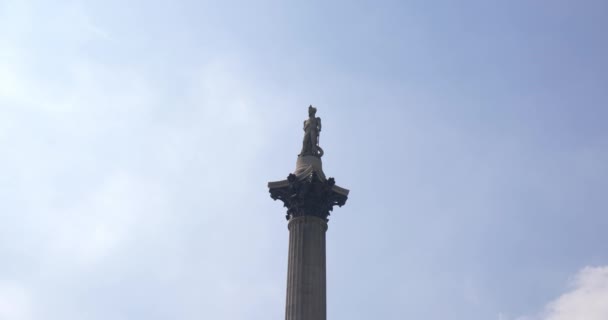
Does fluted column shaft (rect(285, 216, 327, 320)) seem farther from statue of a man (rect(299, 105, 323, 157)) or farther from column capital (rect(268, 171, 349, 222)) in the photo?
statue of a man (rect(299, 105, 323, 157))

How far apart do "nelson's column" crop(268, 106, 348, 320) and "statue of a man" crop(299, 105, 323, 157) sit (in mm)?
47

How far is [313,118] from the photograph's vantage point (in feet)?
132

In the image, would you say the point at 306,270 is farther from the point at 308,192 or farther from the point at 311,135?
the point at 311,135

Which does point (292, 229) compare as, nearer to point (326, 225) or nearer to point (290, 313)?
point (326, 225)

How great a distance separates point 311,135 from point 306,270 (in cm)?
811

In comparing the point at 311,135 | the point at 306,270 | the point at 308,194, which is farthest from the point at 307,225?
the point at 311,135

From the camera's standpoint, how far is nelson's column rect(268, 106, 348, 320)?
33156 millimetres

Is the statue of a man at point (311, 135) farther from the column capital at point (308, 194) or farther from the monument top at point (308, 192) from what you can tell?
the column capital at point (308, 194)

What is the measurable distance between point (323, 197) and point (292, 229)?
2019 mm

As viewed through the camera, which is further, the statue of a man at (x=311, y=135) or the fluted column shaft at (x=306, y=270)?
the statue of a man at (x=311, y=135)

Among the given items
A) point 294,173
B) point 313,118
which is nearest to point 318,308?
point 294,173

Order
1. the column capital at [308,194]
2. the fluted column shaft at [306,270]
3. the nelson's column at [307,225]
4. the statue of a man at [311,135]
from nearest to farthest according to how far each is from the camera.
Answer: the fluted column shaft at [306,270], the nelson's column at [307,225], the column capital at [308,194], the statue of a man at [311,135]

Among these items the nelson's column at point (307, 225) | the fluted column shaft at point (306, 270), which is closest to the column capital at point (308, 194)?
the nelson's column at point (307, 225)

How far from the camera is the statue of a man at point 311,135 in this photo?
127 ft
